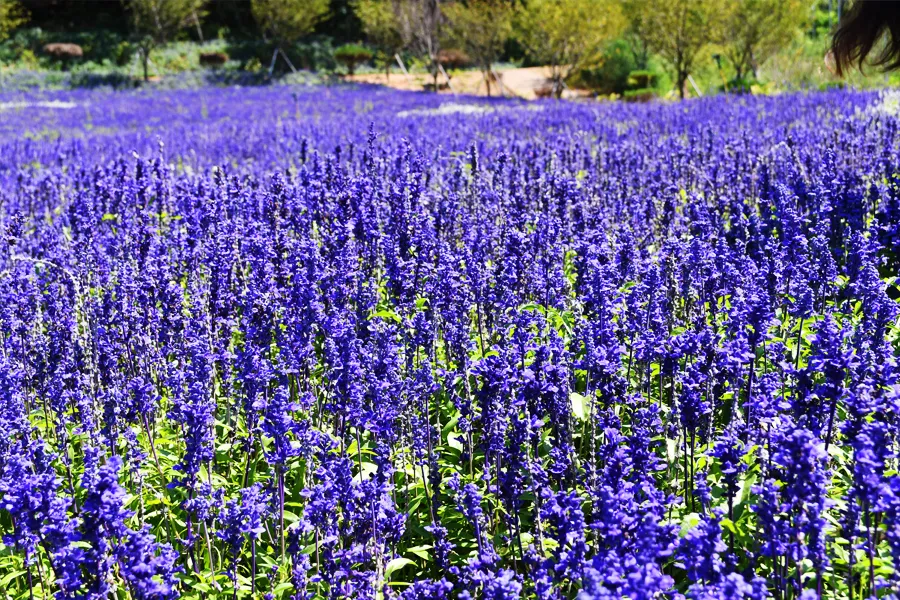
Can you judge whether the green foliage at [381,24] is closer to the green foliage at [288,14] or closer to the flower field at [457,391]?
the green foliage at [288,14]

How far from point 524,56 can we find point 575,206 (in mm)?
49765

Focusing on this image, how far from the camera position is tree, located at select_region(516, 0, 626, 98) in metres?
31.8

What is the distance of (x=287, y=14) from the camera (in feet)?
158

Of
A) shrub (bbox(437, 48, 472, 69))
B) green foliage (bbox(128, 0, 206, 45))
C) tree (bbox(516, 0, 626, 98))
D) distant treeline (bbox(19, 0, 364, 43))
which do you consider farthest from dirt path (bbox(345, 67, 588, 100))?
distant treeline (bbox(19, 0, 364, 43))

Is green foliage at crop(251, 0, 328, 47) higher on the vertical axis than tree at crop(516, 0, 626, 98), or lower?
higher

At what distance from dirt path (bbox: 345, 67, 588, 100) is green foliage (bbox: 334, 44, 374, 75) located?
1303 mm

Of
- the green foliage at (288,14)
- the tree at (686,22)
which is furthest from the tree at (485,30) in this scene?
the green foliage at (288,14)

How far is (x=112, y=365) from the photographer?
5016mm

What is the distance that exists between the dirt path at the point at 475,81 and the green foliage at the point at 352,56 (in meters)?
1.30

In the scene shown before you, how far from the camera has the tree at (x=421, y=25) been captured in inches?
1490

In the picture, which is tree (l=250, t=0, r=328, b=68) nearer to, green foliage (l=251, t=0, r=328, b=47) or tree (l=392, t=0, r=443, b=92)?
green foliage (l=251, t=0, r=328, b=47)

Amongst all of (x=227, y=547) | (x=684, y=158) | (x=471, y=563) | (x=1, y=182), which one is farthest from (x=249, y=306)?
(x=1, y=182)

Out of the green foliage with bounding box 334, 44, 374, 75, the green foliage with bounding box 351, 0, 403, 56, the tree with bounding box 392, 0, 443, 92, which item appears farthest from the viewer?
the green foliage with bounding box 334, 44, 374, 75

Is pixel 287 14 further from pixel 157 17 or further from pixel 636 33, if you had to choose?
pixel 636 33
